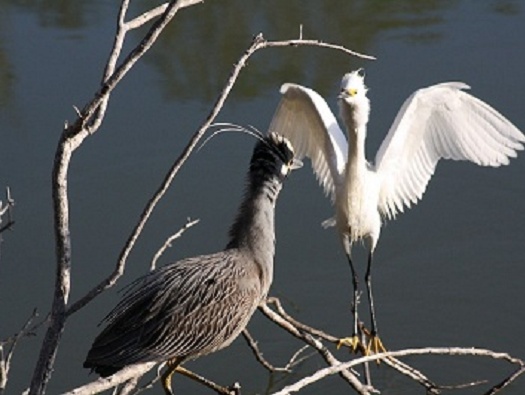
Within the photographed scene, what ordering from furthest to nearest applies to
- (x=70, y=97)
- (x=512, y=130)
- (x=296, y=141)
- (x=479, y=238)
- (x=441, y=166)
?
(x=70, y=97) < (x=441, y=166) < (x=479, y=238) < (x=296, y=141) < (x=512, y=130)

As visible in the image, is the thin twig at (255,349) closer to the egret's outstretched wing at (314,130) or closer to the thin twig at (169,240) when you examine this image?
the thin twig at (169,240)

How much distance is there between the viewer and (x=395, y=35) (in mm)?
5766

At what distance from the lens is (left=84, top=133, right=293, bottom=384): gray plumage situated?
8.09ft

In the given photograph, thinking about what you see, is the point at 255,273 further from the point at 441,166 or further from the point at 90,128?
the point at 441,166

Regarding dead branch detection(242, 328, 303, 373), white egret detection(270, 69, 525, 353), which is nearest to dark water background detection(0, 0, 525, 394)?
white egret detection(270, 69, 525, 353)

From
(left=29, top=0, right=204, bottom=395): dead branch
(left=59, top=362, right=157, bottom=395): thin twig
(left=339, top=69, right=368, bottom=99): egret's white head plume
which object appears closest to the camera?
(left=29, top=0, right=204, bottom=395): dead branch

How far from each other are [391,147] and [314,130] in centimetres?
26

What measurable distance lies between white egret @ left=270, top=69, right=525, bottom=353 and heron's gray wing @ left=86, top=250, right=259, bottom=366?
42.8 inches

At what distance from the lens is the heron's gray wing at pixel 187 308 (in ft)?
8.06

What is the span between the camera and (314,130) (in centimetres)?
387

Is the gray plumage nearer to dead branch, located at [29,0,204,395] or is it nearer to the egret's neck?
dead branch, located at [29,0,204,395]

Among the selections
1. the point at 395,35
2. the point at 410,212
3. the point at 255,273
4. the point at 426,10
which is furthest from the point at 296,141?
the point at 426,10

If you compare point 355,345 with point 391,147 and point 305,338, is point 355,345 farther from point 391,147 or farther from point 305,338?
point 305,338

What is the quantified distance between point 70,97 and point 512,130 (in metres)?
2.32
